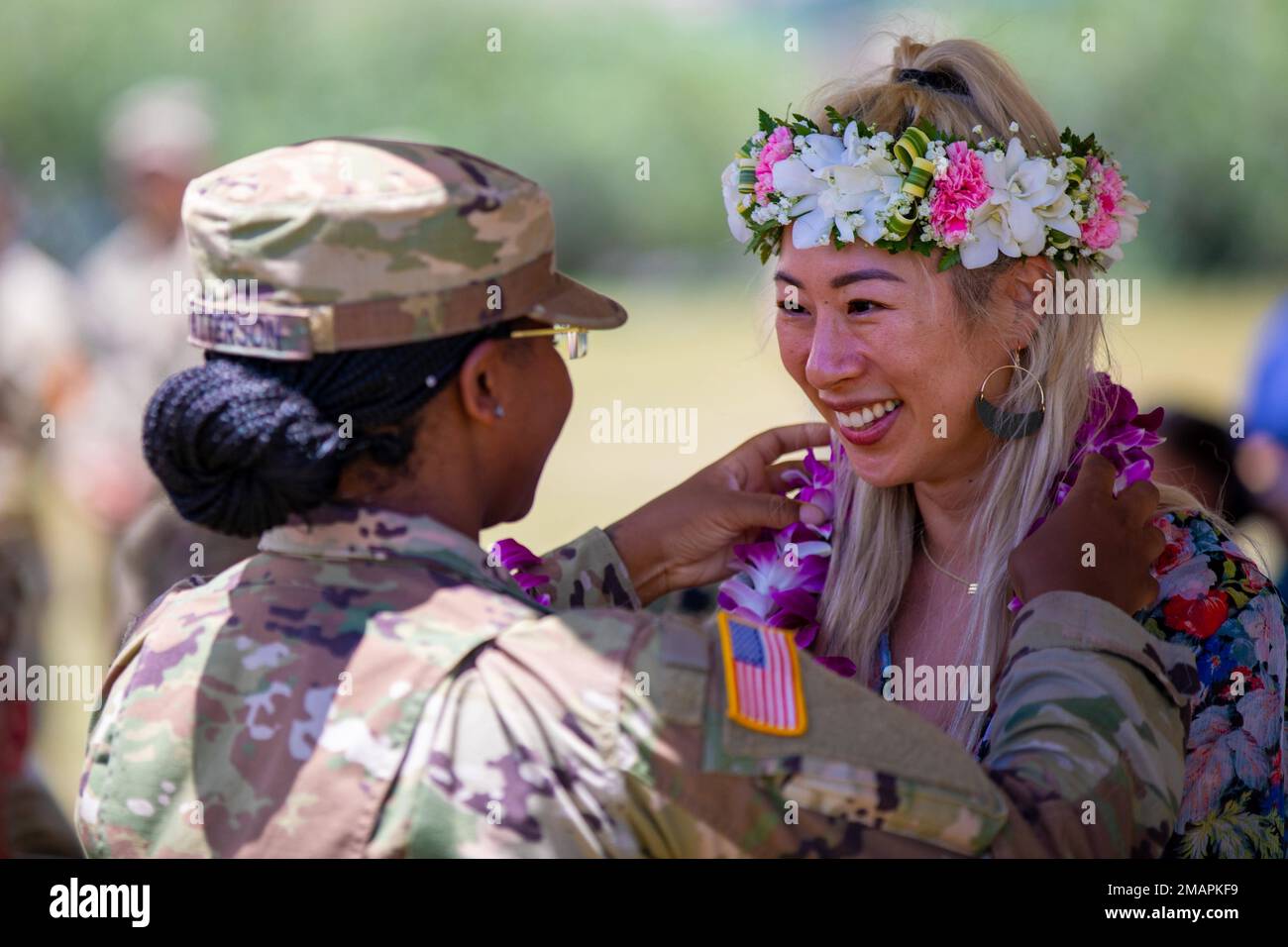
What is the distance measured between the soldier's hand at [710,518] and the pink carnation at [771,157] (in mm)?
572

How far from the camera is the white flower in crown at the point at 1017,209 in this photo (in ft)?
10.1

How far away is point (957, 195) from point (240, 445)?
5.11ft

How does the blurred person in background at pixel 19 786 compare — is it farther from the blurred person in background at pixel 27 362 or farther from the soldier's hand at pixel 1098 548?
Result: the soldier's hand at pixel 1098 548

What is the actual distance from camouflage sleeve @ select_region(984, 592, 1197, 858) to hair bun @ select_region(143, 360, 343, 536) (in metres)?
1.08

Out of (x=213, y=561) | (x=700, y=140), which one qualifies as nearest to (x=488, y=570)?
(x=213, y=561)

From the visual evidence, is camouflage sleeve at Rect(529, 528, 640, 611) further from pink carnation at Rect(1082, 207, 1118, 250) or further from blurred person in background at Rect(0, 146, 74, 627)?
blurred person in background at Rect(0, 146, 74, 627)

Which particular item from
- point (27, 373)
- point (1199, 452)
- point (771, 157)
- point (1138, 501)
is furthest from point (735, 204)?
point (27, 373)

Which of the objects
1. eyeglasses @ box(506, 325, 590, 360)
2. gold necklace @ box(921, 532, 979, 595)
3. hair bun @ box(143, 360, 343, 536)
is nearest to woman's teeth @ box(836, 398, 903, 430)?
gold necklace @ box(921, 532, 979, 595)

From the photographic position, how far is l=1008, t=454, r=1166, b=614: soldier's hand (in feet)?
8.45

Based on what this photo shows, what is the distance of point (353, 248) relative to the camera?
2199mm

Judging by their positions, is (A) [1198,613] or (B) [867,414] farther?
(B) [867,414]

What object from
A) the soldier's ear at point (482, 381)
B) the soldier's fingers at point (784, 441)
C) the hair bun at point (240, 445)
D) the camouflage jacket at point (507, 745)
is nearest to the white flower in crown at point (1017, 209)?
the soldier's fingers at point (784, 441)

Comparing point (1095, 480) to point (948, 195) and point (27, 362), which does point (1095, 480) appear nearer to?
point (948, 195)

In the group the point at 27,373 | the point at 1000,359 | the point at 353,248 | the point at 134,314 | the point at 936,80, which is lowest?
the point at 27,373
